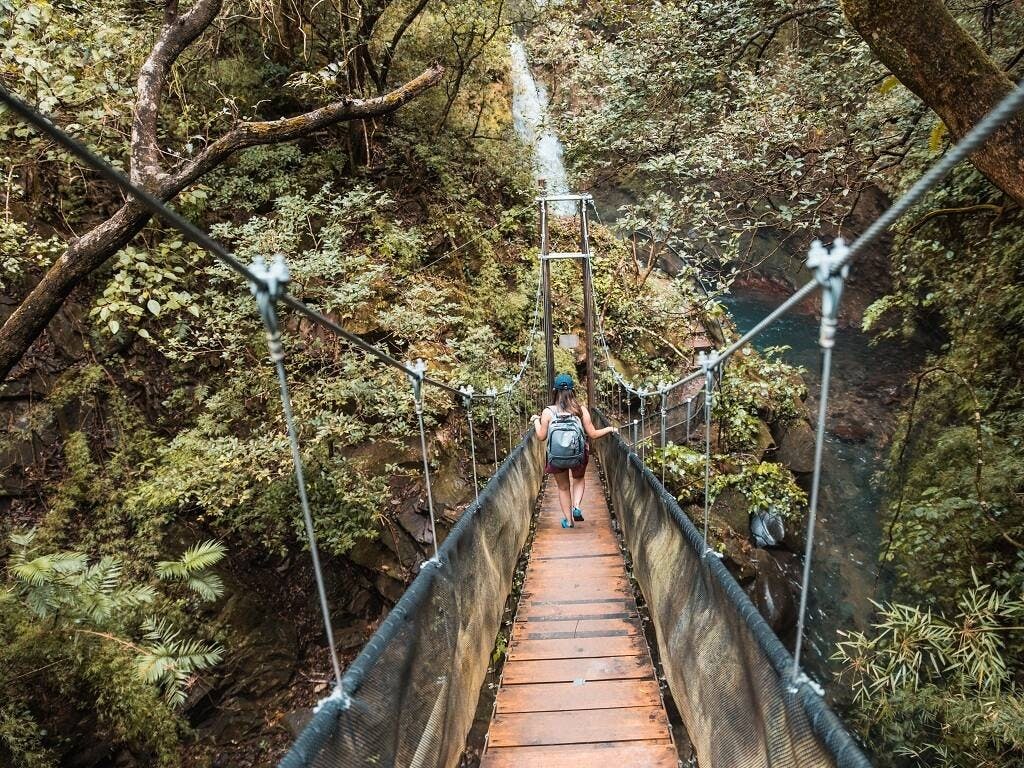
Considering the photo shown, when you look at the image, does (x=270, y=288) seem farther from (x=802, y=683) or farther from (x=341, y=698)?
(x=802, y=683)

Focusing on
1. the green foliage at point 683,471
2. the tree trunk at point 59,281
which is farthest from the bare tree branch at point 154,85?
the green foliage at point 683,471

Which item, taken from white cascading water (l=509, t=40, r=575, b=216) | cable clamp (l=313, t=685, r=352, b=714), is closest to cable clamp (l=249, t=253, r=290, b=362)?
cable clamp (l=313, t=685, r=352, b=714)

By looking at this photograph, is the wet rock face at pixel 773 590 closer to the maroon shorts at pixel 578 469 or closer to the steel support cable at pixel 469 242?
the maroon shorts at pixel 578 469

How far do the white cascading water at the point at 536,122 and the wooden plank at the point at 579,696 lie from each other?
19.1 feet

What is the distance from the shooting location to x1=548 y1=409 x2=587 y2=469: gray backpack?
2.84 m

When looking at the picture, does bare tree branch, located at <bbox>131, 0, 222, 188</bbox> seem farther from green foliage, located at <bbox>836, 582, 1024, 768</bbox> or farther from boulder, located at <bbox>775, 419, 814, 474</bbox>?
boulder, located at <bbox>775, 419, 814, 474</bbox>

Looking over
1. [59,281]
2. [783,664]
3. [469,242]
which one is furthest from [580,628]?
[469,242]

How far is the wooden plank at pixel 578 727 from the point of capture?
1.55 meters

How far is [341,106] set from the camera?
2867 mm

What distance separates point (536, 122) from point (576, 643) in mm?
6725

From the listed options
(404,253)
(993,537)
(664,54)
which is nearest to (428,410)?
(404,253)

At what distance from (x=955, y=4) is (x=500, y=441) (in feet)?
11.7

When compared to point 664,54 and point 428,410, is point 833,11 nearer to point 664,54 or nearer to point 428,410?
point 664,54

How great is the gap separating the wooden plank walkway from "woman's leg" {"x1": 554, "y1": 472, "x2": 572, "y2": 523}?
17.3 inches
